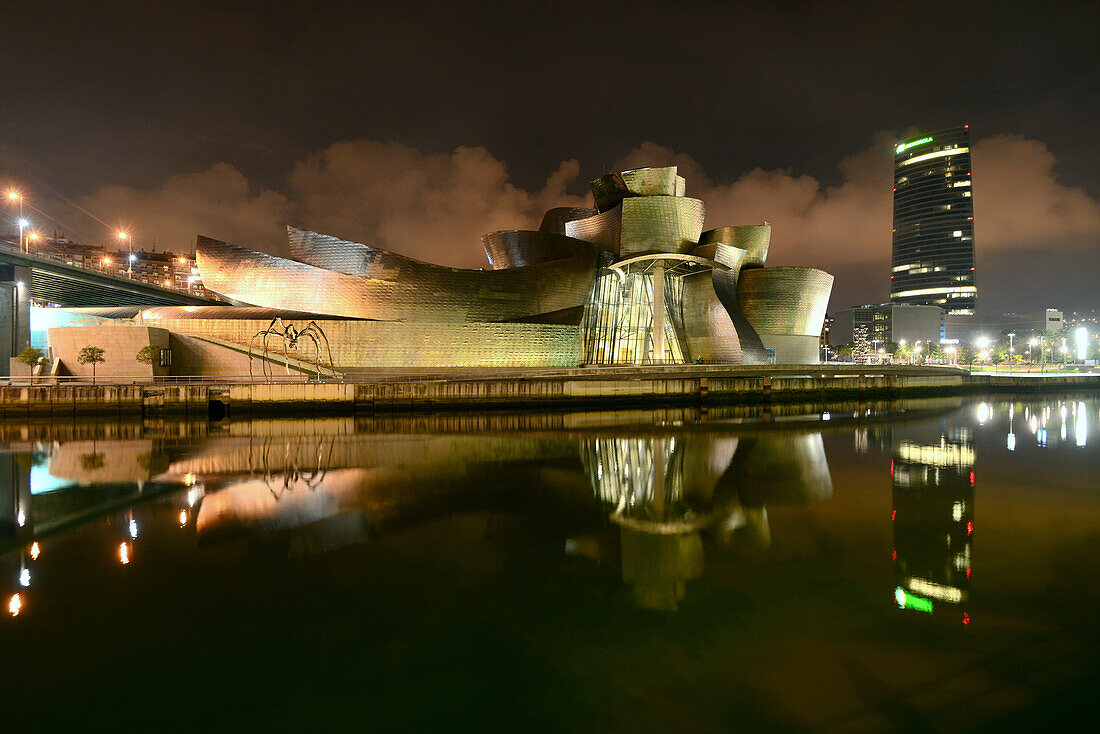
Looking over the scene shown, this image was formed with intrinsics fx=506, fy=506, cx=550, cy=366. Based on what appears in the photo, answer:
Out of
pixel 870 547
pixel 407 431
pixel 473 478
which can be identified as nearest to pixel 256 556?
pixel 473 478

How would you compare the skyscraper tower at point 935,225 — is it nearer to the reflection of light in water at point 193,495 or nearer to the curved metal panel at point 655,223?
the curved metal panel at point 655,223

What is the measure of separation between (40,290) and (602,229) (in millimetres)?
38766

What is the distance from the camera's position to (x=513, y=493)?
888cm

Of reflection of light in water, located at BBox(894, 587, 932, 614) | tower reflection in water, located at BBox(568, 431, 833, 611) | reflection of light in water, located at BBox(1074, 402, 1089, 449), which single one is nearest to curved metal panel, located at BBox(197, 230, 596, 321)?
tower reflection in water, located at BBox(568, 431, 833, 611)

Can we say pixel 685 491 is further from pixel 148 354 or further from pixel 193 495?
pixel 148 354

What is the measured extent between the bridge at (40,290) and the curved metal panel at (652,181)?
35218 millimetres

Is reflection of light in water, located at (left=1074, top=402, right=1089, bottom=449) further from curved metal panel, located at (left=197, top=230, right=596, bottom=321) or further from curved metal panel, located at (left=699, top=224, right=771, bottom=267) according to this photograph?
curved metal panel, located at (left=197, top=230, right=596, bottom=321)

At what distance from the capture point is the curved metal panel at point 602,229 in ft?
109

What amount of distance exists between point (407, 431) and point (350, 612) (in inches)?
475

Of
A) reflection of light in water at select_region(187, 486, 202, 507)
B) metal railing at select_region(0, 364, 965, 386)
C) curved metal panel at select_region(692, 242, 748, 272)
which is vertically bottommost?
reflection of light in water at select_region(187, 486, 202, 507)

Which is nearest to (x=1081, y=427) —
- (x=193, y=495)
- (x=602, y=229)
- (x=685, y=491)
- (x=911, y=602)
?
(x=685, y=491)

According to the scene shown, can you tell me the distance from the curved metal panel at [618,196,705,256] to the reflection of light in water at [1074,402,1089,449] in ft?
68.6

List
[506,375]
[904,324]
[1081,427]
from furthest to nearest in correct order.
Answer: [904,324], [506,375], [1081,427]

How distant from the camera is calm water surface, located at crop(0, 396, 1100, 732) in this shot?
131 inches
